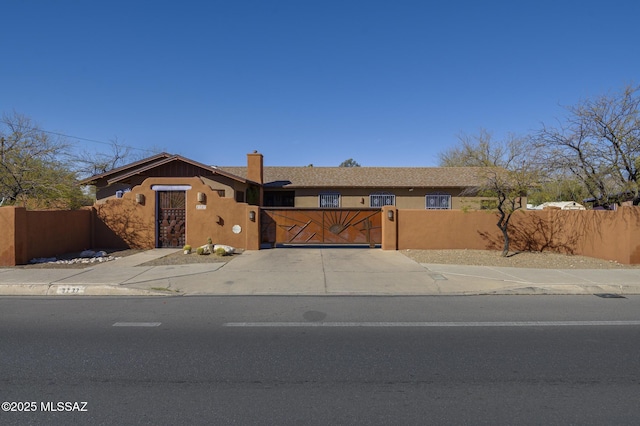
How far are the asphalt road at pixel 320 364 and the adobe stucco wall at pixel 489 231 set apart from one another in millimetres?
7742

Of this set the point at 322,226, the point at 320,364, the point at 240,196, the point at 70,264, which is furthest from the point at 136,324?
the point at 240,196

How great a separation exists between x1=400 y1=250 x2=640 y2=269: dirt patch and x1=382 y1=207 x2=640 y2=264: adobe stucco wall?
655 mm

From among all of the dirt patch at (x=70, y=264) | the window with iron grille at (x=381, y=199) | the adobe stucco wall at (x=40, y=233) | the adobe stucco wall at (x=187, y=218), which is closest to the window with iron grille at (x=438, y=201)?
the window with iron grille at (x=381, y=199)

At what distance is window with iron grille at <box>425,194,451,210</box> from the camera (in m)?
26.3

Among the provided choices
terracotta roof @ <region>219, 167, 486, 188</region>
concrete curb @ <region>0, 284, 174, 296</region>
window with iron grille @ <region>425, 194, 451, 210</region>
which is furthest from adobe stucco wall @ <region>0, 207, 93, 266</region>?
window with iron grille @ <region>425, 194, 451, 210</region>

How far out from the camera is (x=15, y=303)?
7.96 meters

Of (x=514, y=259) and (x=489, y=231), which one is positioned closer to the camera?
(x=514, y=259)

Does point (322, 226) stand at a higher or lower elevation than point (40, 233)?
higher

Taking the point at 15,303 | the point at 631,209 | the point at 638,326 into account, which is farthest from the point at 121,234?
the point at 631,209

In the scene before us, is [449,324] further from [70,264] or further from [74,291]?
[70,264]

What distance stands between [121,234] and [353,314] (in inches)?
509

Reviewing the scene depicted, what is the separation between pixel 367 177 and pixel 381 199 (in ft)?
6.42

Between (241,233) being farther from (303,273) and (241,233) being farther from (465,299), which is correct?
(465,299)

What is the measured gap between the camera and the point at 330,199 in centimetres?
2633
